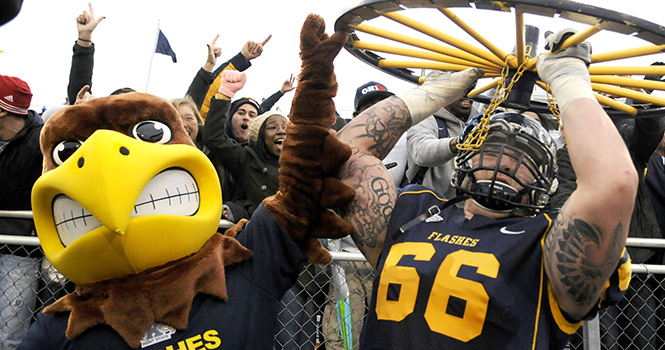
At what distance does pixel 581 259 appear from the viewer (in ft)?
5.63

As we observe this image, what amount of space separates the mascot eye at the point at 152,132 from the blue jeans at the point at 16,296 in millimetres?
1557

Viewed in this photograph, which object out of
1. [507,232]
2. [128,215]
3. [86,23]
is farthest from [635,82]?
[86,23]

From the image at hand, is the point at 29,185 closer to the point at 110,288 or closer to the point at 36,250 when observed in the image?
the point at 36,250

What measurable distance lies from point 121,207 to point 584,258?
1395mm

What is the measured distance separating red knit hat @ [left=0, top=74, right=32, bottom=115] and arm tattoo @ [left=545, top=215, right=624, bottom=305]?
3136 mm

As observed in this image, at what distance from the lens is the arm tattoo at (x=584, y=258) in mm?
1695

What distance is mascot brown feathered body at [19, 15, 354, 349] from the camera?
186 cm

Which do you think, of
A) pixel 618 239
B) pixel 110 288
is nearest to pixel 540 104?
pixel 618 239

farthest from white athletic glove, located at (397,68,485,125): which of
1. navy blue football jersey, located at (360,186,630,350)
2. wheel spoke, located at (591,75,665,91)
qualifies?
navy blue football jersey, located at (360,186,630,350)

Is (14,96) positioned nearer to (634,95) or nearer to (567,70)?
(567,70)

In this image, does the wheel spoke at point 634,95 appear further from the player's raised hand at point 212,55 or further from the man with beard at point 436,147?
the player's raised hand at point 212,55

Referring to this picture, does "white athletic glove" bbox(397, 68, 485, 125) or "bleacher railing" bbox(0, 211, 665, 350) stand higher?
"white athletic glove" bbox(397, 68, 485, 125)

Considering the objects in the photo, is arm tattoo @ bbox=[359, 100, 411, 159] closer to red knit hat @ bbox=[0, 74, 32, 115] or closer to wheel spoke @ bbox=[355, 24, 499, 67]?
wheel spoke @ bbox=[355, 24, 499, 67]

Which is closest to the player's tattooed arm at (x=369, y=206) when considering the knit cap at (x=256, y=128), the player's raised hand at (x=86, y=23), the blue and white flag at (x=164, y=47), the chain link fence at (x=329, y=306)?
the chain link fence at (x=329, y=306)
